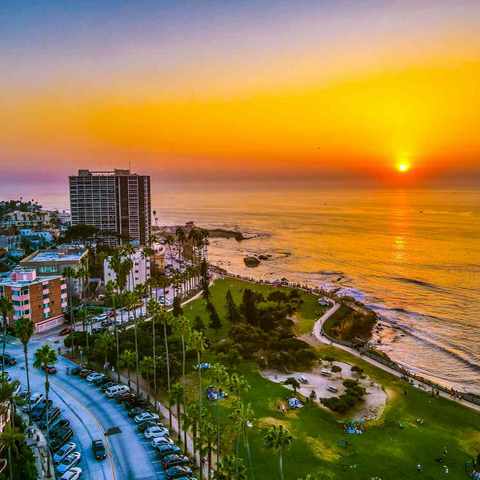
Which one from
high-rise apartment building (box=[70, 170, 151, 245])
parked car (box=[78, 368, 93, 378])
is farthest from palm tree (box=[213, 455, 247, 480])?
high-rise apartment building (box=[70, 170, 151, 245])

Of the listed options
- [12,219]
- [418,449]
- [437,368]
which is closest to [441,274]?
[437,368]

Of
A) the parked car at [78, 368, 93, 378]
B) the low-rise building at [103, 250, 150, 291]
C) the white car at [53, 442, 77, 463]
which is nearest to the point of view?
the white car at [53, 442, 77, 463]

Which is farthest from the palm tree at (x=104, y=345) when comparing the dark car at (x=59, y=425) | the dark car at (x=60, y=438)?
the dark car at (x=60, y=438)

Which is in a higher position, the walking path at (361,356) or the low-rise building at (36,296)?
the low-rise building at (36,296)

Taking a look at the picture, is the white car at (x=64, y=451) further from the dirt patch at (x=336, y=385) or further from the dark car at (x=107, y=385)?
the dirt patch at (x=336, y=385)

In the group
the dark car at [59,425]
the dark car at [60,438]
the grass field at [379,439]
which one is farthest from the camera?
the dark car at [59,425]

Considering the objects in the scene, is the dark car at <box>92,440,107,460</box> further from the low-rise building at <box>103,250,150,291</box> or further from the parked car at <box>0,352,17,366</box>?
the low-rise building at <box>103,250,150,291</box>

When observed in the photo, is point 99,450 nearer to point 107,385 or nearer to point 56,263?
point 107,385
